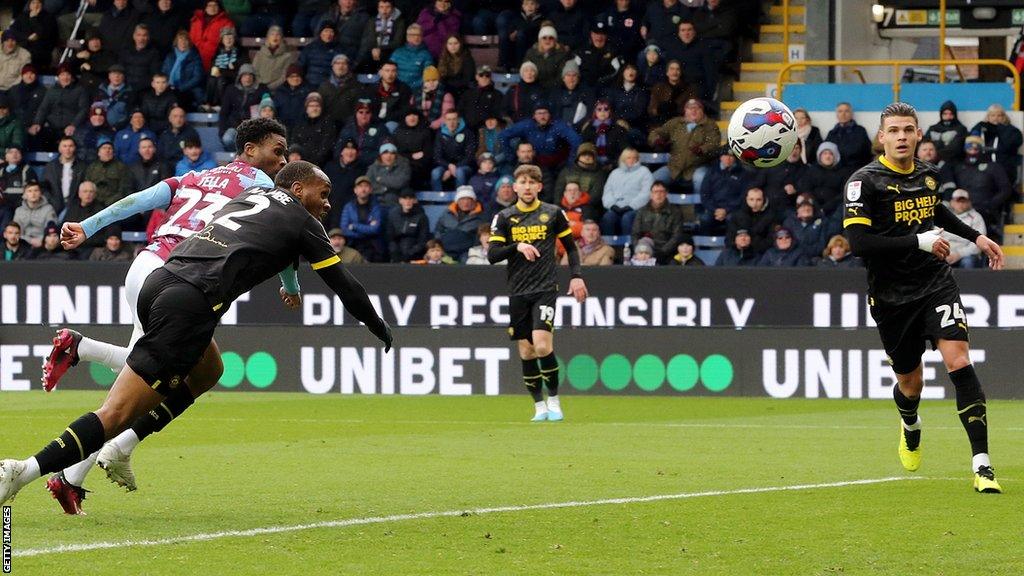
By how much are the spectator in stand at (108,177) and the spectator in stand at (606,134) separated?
6245 mm

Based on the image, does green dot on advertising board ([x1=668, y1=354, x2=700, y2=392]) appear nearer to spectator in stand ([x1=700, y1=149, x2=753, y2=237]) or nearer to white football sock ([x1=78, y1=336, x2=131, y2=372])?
spectator in stand ([x1=700, y1=149, x2=753, y2=237])

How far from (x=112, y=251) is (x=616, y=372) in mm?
7291

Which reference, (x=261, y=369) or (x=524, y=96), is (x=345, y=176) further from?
(x=261, y=369)

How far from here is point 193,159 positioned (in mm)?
23438

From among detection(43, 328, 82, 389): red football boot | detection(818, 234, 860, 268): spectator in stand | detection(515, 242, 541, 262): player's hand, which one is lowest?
detection(43, 328, 82, 389): red football boot

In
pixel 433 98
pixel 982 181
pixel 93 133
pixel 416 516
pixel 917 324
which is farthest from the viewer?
pixel 93 133

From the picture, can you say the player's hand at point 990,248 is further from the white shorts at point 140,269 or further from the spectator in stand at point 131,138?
the spectator in stand at point 131,138

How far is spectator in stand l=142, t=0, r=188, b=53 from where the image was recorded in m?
25.9

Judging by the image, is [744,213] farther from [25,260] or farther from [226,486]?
[226,486]

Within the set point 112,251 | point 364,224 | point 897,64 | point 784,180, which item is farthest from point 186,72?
point 897,64

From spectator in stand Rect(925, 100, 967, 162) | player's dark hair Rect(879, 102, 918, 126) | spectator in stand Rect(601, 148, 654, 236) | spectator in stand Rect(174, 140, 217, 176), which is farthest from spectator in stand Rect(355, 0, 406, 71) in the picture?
player's dark hair Rect(879, 102, 918, 126)

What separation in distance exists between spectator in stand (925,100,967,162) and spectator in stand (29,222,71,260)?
11349mm

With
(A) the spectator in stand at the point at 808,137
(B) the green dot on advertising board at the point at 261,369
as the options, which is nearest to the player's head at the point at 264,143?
(B) the green dot on advertising board at the point at 261,369

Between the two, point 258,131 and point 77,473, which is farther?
point 258,131
